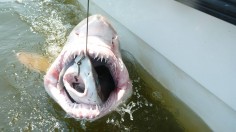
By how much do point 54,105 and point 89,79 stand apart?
67cm

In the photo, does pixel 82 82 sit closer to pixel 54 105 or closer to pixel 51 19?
pixel 54 105

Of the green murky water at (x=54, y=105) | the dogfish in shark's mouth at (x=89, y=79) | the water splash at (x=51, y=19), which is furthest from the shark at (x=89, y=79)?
the water splash at (x=51, y=19)

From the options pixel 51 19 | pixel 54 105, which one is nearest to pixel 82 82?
pixel 54 105

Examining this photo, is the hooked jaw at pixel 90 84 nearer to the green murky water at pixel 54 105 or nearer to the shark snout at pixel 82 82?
the shark snout at pixel 82 82

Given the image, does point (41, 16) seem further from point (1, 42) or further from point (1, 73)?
point (1, 73)

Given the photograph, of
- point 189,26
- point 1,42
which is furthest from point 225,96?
point 1,42

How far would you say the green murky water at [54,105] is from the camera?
271 cm

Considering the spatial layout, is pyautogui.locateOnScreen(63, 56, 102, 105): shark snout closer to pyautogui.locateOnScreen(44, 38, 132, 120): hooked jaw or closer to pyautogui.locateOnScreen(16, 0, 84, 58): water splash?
pyautogui.locateOnScreen(44, 38, 132, 120): hooked jaw

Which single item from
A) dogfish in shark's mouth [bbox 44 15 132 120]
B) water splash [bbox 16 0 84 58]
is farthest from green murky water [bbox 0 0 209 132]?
dogfish in shark's mouth [bbox 44 15 132 120]

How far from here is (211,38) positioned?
213 centimetres

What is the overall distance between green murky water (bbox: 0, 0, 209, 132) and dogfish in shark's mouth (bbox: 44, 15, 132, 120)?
326 mm

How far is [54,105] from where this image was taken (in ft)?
9.41

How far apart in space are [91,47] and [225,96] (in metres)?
0.88

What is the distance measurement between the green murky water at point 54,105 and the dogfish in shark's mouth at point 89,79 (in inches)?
12.9
